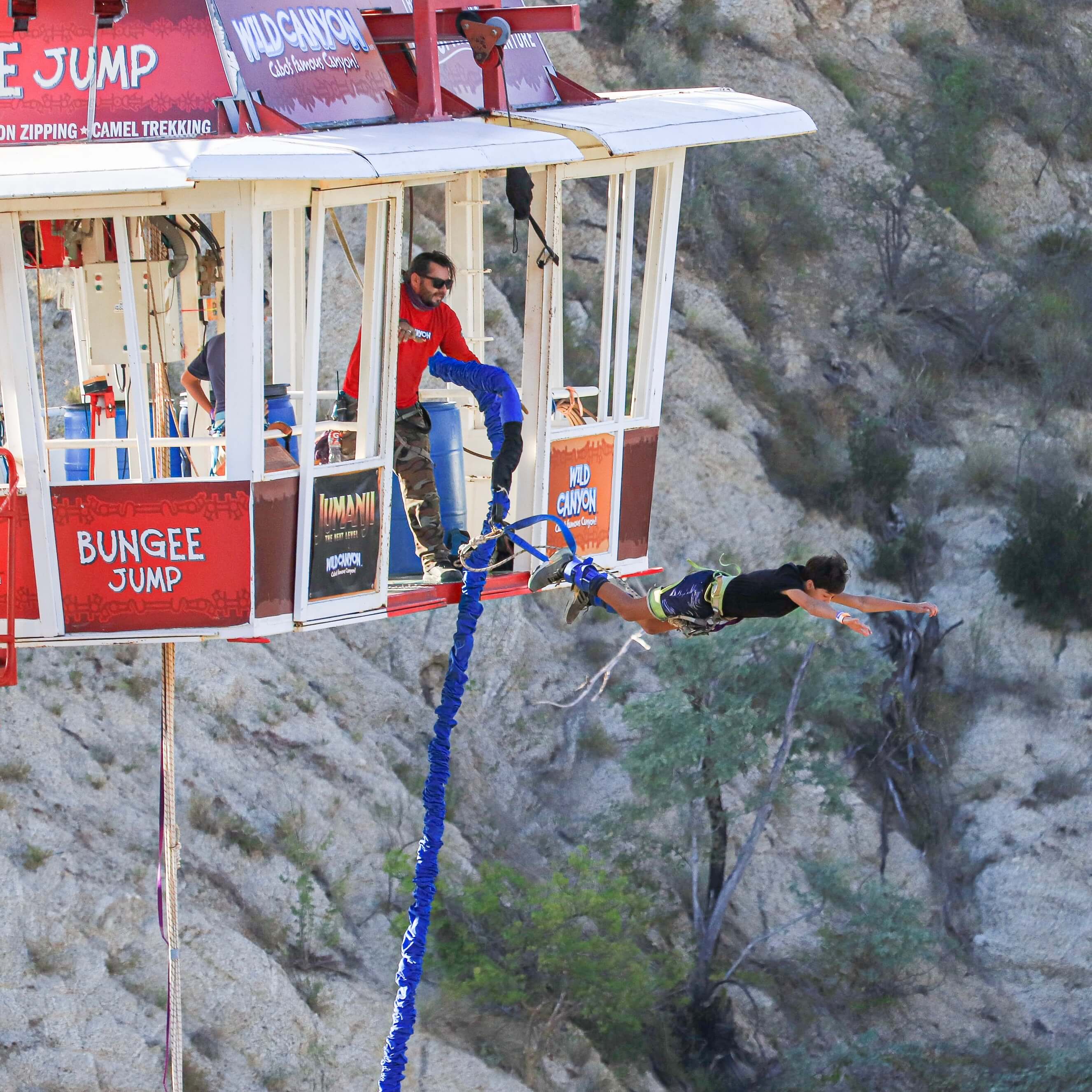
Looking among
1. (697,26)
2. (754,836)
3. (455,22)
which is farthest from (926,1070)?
(697,26)

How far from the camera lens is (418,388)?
1090 cm

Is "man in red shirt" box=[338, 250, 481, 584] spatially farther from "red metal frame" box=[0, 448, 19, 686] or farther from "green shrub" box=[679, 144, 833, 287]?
"green shrub" box=[679, 144, 833, 287]

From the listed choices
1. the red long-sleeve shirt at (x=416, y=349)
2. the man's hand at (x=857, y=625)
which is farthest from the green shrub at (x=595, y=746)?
the man's hand at (x=857, y=625)

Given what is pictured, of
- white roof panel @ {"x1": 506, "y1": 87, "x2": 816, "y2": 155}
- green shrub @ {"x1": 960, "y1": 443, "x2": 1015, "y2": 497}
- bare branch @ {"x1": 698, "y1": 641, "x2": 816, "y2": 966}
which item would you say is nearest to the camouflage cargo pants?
white roof panel @ {"x1": 506, "y1": 87, "x2": 816, "y2": 155}

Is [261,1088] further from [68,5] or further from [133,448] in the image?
[68,5]

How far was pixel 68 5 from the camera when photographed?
9562 millimetres

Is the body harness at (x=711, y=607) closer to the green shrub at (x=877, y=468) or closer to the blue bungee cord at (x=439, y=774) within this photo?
the blue bungee cord at (x=439, y=774)

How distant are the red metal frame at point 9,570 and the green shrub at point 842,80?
26582mm

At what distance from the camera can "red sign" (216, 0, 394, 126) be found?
9.80 m

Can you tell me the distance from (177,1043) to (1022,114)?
27386mm

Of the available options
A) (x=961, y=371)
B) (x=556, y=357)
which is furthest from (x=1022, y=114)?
(x=556, y=357)

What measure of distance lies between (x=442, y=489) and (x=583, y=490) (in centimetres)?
84

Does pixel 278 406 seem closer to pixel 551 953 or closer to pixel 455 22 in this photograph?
pixel 455 22

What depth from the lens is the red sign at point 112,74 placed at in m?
9.38
